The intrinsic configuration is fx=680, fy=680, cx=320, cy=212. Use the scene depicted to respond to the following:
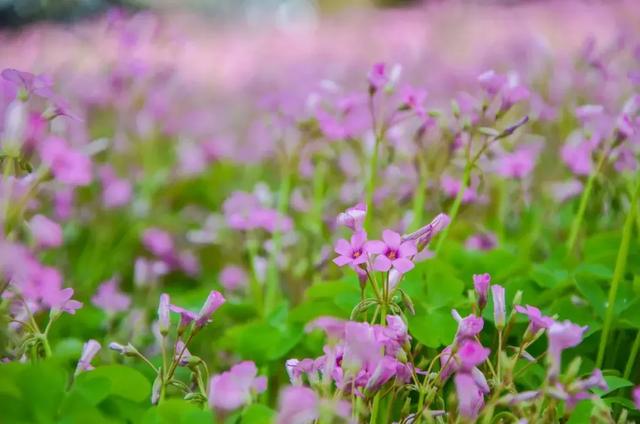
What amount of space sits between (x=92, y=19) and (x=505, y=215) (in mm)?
3307

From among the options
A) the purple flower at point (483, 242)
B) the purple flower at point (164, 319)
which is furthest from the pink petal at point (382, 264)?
the purple flower at point (483, 242)

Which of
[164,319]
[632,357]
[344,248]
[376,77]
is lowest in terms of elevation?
[632,357]

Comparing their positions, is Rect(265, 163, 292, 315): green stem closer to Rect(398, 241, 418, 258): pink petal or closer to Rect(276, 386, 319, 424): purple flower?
Rect(398, 241, 418, 258): pink petal

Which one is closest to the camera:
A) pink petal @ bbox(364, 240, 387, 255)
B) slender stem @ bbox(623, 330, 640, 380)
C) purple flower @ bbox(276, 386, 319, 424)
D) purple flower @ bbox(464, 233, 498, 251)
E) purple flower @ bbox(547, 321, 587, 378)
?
purple flower @ bbox(276, 386, 319, 424)

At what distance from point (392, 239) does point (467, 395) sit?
0.74 ft

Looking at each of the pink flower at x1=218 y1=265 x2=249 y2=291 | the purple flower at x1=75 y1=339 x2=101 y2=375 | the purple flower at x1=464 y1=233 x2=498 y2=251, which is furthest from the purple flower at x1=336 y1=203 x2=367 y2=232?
the pink flower at x1=218 y1=265 x2=249 y2=291

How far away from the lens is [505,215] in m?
1.84

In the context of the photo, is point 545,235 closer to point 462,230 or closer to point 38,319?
point 462,230

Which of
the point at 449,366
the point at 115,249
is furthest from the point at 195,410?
the point at 115,249

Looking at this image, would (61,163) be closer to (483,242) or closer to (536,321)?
(536,321)

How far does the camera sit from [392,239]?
909mm

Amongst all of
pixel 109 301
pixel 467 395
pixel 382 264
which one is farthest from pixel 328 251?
pixel 467 395

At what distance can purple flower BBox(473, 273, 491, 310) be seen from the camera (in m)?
0.93

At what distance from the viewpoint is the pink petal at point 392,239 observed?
2.98 feet
